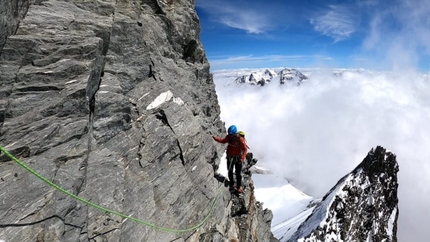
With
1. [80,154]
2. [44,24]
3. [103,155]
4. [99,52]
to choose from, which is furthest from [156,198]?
[44,24]

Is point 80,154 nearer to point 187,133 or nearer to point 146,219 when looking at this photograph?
point 146,219

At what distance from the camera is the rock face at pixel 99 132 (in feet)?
30.3

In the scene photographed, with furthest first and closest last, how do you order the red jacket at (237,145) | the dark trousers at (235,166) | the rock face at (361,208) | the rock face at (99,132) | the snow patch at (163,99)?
the rock face at (361,208) → the dark trousers at (235,166) → the red jacket at (237,145) → the snow patch at (163,99) → the rock face at (99,132)

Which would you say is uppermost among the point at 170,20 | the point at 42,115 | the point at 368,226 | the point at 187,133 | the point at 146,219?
the point at 170,20

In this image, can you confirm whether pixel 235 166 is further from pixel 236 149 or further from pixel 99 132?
pixel 99 132

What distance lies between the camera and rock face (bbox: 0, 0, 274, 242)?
9250 mm

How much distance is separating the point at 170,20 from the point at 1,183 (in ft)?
47.8

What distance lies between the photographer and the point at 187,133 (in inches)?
642

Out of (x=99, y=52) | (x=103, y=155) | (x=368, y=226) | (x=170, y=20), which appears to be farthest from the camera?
(x=368, y=226)

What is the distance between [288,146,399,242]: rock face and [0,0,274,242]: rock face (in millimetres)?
53540

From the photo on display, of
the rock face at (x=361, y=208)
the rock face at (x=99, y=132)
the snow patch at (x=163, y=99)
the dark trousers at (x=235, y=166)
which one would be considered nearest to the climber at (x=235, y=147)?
the dark trousers at (x=235, y=166)

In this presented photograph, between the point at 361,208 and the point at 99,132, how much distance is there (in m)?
78.1

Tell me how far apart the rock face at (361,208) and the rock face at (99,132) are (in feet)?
176

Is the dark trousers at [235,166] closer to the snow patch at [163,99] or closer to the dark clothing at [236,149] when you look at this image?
the dark clothing at [236,149]
